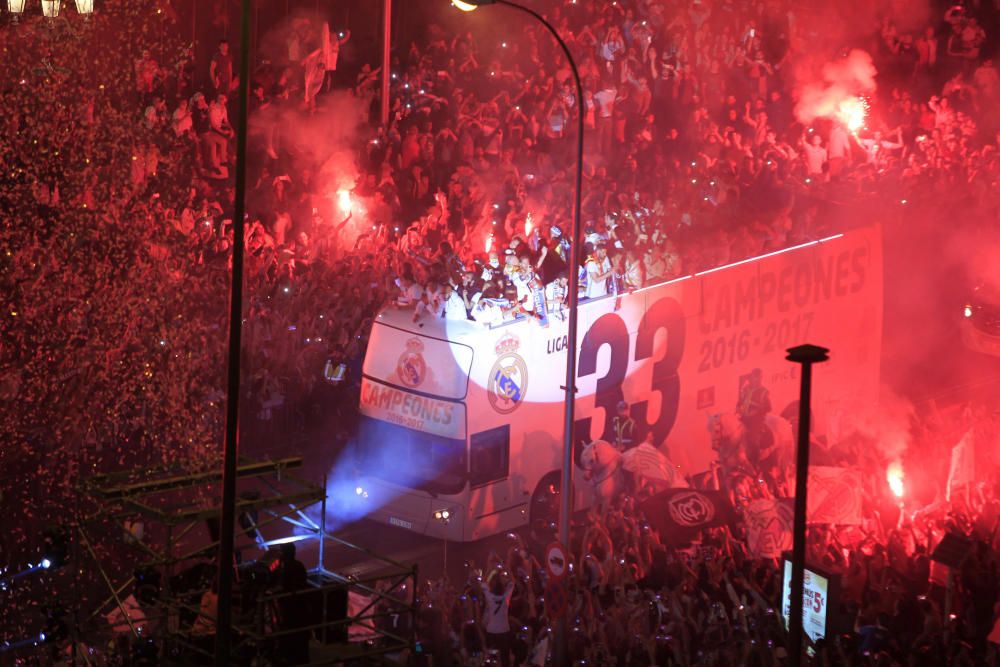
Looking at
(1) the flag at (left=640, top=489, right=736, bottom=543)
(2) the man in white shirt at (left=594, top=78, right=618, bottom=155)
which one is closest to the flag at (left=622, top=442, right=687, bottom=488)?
(1) the flag at (left=640, top=489, right=736, bottom=543)

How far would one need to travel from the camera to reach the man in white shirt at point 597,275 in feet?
53.8

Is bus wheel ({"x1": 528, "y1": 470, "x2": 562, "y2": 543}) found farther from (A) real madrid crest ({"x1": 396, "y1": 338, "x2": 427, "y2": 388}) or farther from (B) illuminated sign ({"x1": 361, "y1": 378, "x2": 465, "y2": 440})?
(A) real madrid crest ({"x1": 396, "y1": 338, "x2": 427, "y2": 388})

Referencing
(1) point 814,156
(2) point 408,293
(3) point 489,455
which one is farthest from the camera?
(1) point 814,156

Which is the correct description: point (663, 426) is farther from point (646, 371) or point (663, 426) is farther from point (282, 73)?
point (282, 73)

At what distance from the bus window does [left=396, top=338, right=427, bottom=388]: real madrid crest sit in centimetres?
95

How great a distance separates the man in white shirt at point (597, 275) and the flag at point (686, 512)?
289cm

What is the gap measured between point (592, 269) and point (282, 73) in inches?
236

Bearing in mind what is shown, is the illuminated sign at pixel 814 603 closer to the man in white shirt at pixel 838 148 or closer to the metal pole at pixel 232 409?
the metal pole at pixel 232 409

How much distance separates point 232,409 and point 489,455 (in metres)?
6.26

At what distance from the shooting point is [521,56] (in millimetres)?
21250

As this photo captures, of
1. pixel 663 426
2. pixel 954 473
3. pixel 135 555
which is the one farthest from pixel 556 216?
pixel 135 555

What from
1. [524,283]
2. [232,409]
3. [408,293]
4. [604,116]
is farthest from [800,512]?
[604,116]

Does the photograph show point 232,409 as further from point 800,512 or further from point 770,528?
point 770,528

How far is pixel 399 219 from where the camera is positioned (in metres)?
18.9
